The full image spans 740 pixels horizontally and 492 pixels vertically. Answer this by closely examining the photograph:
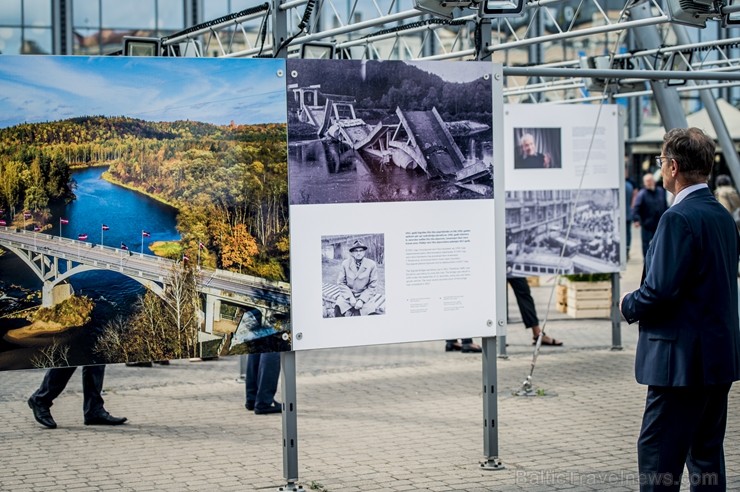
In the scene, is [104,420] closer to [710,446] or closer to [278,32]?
[278,32]

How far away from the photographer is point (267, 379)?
919cm

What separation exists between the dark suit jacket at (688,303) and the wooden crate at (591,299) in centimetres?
1114

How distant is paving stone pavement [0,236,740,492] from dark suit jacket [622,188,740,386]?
1793 millimetres

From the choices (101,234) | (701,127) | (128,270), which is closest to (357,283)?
(128,270)

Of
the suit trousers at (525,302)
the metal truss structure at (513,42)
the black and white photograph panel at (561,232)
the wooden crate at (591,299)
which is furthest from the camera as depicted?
the wooden crate at (591,299)

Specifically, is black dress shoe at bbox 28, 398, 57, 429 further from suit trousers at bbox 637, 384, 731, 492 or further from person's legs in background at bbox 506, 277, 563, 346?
person's legs in background at bbox 506, 277, 563, 346

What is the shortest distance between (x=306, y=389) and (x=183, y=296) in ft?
15.4

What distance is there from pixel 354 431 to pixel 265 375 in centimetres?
103

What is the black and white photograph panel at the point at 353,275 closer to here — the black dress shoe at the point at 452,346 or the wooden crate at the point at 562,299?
the black dress shoe at the point at 452,346

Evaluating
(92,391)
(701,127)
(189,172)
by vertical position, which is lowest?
(92,391)

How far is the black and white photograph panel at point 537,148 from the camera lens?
1230 cm

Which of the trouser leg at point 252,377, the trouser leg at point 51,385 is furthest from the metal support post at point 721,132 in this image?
the trouser leg at point 51,385

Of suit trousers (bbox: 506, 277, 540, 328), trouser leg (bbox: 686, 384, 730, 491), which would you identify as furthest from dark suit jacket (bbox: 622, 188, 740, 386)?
suit trousers (bbox: 506, 277, 540, 328)

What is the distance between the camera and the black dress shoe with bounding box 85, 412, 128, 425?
29.0ft
